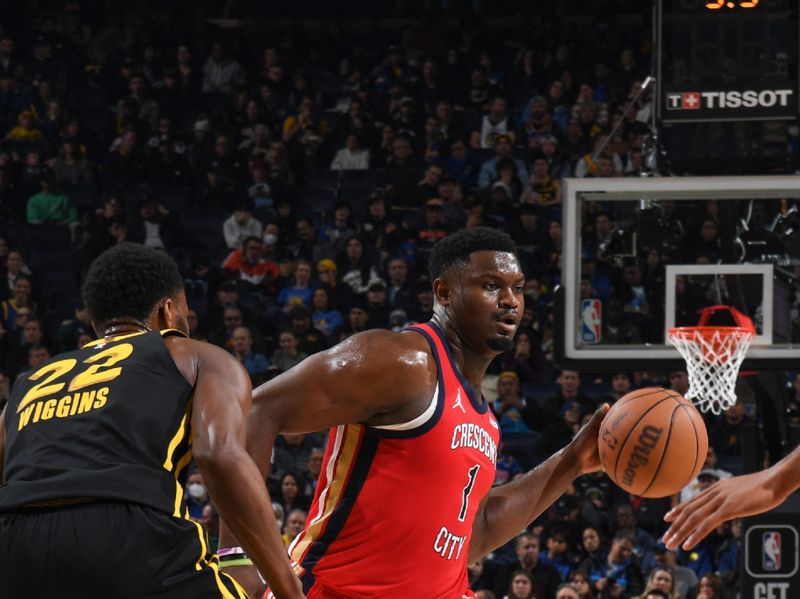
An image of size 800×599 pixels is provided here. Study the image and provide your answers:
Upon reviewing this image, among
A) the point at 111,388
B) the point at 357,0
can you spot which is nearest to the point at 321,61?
the point at 357,0

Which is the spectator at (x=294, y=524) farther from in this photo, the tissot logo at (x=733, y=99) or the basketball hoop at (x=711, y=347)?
the tissot logo at (x=733, y=99)

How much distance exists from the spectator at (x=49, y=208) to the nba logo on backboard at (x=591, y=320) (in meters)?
7.59

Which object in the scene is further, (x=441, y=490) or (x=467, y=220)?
(x=467, y=220)

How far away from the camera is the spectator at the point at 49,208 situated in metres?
13.7

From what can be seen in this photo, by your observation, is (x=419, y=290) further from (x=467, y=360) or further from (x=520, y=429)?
(x=467, y=360)

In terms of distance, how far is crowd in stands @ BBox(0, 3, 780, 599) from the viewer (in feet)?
32.4

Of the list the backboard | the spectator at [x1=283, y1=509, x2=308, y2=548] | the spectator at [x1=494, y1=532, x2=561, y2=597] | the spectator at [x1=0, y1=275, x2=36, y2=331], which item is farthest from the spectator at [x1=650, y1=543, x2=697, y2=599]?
the spectator at [x1=0, y1=275, x2=36, y2=331]

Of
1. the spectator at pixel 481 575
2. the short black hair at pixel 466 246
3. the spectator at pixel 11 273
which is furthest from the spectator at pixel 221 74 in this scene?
the short black hair at pixel 466 246

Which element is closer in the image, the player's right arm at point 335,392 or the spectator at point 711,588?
the player's right arm at point 335,392

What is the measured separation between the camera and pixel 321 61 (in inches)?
Answer: 629

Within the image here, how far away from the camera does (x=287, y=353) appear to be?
11.2 meters

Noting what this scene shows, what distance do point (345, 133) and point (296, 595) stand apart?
454 inches

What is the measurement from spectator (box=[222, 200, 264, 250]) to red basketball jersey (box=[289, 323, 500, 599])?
30.4 feet

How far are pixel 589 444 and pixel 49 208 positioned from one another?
10.3 metres
